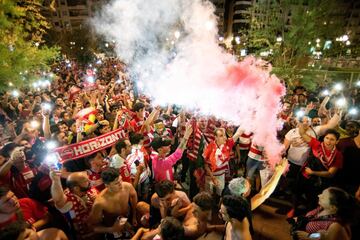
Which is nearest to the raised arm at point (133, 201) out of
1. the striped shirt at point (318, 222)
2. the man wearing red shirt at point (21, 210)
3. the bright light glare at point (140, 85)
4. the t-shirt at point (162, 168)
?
the t-shirt at point (162, 168)

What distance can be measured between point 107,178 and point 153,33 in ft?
94.7

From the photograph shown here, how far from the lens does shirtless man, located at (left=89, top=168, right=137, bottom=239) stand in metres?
3.86

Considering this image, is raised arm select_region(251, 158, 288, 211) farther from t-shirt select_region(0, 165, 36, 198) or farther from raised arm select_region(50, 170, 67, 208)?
t-shirt select_region(0, 165, 36, 198)

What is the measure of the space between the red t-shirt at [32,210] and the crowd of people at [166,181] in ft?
0.04

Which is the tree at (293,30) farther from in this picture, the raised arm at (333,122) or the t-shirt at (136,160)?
the t-shirt at (136,160)

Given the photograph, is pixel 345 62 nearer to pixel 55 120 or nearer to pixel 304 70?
pixel 304 70

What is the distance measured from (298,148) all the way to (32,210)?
5436 millimetres

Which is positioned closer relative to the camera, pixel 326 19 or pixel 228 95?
pixel 228 95

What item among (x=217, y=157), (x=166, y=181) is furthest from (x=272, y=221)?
(x=166, y=181)

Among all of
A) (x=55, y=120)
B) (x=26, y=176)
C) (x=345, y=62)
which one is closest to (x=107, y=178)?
(x=26, y=176)

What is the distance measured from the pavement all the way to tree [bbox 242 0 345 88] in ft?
31.8

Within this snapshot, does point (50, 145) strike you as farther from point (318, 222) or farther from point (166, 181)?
point (318, 222)

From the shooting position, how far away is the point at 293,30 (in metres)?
14.6

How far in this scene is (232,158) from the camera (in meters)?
7.52
